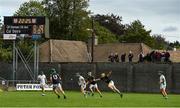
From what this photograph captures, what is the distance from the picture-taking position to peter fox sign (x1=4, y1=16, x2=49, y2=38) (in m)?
59.4

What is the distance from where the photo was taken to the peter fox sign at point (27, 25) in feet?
195

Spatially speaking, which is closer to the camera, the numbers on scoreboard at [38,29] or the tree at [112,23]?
the numbers on scoreboard at [38,29]

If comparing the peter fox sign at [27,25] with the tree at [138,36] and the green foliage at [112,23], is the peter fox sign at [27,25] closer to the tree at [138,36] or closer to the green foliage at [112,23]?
the tree at [138,36]

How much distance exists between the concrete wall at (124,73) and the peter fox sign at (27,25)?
5621 mm

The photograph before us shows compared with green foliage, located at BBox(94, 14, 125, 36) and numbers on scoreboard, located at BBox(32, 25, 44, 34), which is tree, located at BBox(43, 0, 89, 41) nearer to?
green foliage, located at BBox(94, 14, 125, 36)

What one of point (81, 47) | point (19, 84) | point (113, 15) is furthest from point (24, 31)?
point (113, 15)

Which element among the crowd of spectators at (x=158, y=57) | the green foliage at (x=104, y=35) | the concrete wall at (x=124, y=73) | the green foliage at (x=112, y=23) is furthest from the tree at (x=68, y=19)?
the crowd of spectators at (x=158, y=57)

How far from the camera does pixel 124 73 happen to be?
6006 centimetres

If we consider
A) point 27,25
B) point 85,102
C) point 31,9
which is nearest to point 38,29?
point 27,25

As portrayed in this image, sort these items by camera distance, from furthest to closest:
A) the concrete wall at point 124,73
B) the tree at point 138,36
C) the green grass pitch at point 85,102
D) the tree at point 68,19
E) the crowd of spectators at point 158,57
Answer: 1. the tree at point 138,36
2. the tree at point 68,19
3. the concrete wall at point 124,73
4. the crowd of spectators at point 158,57
5. the green grass pitch at point 85,102

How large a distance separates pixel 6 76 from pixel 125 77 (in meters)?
14.1

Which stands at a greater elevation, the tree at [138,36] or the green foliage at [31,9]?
the green foliage at [31,9]

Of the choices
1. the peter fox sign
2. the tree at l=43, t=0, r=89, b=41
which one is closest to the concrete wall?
the peter fox sign

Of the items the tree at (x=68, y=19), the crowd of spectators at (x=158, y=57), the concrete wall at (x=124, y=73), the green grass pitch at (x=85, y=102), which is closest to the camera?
the green grass pitch at (x=85, y=102)
